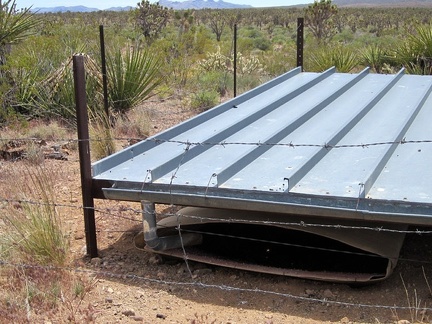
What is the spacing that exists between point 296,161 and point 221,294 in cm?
137

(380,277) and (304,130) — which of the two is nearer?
(380,277)

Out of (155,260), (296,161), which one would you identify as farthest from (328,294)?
(155,260)

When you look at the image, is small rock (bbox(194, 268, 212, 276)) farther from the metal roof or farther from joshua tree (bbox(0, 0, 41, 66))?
joshua tree (bbox(0, 0, 41, 66))

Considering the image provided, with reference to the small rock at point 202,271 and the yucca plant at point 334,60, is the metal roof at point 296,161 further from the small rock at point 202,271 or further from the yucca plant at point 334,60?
the yucca plant at point 334,60

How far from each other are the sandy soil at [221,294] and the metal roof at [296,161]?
519mm

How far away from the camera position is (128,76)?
1130cm

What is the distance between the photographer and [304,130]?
6465 mm

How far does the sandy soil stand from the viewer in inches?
177

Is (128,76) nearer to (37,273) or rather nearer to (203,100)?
(203,100)

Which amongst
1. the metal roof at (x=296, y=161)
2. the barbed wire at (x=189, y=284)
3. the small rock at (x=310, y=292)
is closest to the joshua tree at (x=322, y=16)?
the metal roof at (x=296, y=161)

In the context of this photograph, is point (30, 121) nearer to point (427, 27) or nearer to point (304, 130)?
point (304, 130)

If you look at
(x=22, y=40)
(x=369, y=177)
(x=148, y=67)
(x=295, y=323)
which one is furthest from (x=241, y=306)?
(x=22, y=40)

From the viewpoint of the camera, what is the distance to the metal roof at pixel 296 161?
462 centimetres

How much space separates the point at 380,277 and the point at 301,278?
0.62 metres
